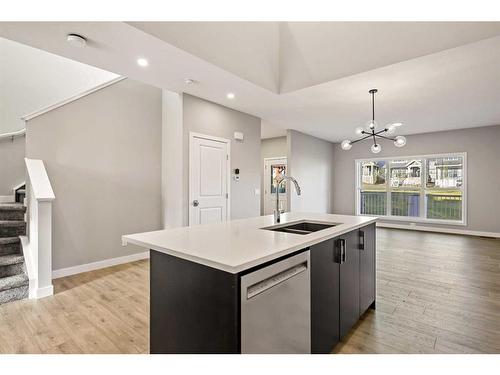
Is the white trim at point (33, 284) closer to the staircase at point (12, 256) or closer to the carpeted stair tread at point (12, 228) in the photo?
the staircase at point (12, 256)

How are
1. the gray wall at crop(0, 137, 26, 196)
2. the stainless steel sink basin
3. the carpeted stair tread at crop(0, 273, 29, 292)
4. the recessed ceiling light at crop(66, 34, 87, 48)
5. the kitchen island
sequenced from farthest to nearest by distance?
the gray wall at crop(0, 137, 26, 196)
the carpeted stair tread at crop(0, 273, 29, 292)
the recessed ceiling light at crop(66, 34, 87, 48)
the stainless steel sink basin
the kitchen island

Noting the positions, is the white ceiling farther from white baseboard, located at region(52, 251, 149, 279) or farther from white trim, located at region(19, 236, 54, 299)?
white baseboard, located at region(52, 251, 149, 279)

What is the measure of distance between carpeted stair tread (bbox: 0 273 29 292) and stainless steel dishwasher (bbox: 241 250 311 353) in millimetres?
2837

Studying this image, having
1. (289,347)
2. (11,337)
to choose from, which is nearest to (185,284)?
(289,347)

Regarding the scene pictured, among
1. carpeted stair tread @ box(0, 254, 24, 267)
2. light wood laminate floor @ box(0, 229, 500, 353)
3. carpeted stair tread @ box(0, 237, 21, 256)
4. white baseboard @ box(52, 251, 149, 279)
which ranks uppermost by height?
carpeted stair tread @ box(0, 237, 21, 256)

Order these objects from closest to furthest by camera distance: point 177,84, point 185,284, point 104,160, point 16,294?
point 185,284
point 16,294
point 177,84
point 104,160

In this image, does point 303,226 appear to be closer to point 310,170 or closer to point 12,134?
point 12,134

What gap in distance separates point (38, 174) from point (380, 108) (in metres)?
5.27

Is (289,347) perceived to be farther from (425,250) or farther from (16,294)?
(425,250)

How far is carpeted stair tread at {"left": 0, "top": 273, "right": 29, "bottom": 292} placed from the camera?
8.53 feet

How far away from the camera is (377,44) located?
284 centimetres

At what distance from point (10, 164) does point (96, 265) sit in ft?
6.93

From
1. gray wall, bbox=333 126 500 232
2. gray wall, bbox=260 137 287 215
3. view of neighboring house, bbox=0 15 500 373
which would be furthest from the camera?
gray wall, bbox=260 137 287 215

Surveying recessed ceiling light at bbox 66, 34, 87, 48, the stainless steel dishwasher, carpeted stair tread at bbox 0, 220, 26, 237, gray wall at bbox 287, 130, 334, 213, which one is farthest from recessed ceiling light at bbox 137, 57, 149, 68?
gray wall at bbox 287, 130, 334, 213
